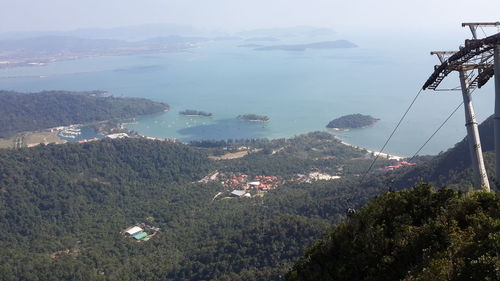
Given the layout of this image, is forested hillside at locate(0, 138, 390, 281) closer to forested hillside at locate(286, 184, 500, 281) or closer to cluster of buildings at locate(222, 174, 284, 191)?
cluster of buildings at locate(222, 174, 284, 191)

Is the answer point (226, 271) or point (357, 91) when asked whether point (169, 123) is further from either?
point (226, 271)

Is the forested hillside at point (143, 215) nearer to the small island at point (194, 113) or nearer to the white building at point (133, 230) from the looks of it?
the white building at point (133, 230)

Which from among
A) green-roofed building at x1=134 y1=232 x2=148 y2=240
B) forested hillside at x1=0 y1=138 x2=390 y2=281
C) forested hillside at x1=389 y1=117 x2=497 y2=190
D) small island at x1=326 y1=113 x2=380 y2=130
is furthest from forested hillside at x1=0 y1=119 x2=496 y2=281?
small island at x1=326 y1=113 x2=380 y2=130

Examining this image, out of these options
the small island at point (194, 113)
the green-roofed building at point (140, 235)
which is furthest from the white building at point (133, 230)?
the small island at point (194, 113)

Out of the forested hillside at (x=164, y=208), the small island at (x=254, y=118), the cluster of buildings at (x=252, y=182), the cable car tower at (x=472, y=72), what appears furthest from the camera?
the small island at (x=254, y=118)

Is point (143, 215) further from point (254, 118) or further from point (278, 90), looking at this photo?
point (278, 90)

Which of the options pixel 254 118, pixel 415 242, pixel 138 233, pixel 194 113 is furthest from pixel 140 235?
pixel 194 113
